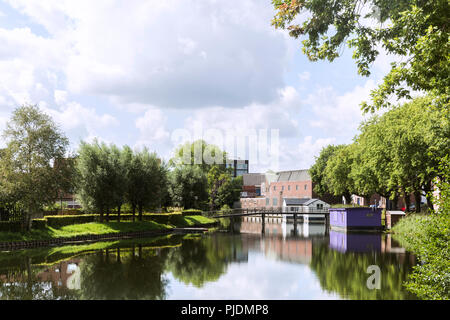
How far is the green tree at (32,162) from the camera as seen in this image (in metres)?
31.0

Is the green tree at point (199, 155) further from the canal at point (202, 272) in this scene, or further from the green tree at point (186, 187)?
the canal at point (202, 272)

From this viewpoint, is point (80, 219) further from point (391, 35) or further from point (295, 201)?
point (295, 201)

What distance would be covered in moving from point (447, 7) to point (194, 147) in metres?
74.1

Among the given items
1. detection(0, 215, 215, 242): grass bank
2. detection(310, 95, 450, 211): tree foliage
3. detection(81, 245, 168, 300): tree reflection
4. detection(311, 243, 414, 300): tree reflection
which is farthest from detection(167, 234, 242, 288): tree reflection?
detection(310, 95, 450, 211): tree foliage

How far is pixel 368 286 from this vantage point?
17.6m

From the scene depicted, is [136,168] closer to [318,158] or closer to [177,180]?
[177,180]

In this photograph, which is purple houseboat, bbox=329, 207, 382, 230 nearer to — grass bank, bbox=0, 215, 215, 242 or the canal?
the canal

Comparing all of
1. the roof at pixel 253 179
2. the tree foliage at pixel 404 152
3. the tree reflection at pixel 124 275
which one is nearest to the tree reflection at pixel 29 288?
the tree reflection at pixel 124 275

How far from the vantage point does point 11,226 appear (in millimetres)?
30859

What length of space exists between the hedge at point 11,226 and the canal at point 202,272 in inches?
138

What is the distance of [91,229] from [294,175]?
60.1 meters

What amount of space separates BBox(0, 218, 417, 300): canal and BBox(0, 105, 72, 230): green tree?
4.51 meters

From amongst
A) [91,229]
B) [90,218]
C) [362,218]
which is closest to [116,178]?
[90,218]
